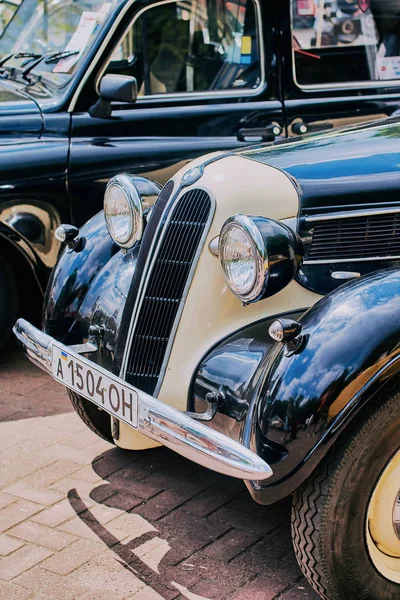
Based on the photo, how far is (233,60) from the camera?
475cm

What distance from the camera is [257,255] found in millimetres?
2625

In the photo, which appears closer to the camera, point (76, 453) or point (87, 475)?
point (87, 475)

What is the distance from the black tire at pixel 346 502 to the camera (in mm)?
2467

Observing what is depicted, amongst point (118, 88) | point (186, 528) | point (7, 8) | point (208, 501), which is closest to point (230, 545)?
point (186, 528)

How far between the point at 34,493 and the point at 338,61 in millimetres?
2959

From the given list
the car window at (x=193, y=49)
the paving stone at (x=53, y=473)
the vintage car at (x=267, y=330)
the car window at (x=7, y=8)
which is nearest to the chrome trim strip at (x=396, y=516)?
the vintage car at (x=267, y=330)

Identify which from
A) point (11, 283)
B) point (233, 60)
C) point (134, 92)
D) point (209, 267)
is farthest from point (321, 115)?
point (209, 267)

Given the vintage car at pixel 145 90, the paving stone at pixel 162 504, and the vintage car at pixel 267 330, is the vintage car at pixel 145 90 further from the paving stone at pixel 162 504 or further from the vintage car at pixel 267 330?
the paving stone at pixel 162 504

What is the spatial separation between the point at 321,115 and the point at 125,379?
2.48m

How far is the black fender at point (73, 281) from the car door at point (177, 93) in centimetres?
91

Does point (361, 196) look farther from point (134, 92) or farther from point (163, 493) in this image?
point (134, 92)

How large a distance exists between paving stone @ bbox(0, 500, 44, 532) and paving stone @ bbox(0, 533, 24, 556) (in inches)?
2.5

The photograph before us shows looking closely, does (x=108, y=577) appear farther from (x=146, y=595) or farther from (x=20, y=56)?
(x=20, y=56)

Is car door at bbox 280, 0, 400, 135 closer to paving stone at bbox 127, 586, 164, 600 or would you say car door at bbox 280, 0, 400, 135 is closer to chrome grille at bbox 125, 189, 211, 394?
chrome grille at bbox 125, 189, 211, 394
